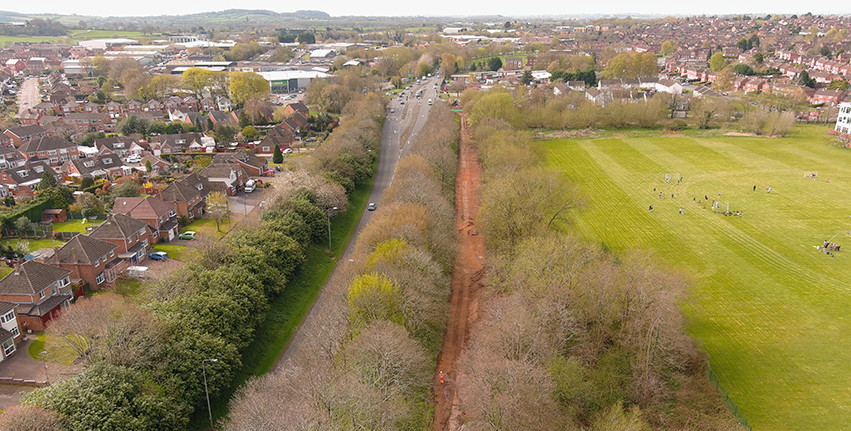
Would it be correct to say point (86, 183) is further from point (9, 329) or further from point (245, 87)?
point (245, 87)

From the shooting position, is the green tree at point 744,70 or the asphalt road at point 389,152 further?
the green tree at point 744,70

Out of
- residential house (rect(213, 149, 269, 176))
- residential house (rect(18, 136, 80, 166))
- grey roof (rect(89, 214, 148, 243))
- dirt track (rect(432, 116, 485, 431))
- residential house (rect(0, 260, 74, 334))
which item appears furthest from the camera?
residential house (rect(18, 136, 80, 166))

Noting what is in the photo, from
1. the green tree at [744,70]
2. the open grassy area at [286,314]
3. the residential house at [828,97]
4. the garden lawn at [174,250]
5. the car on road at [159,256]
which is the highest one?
the green tree at [744,70]

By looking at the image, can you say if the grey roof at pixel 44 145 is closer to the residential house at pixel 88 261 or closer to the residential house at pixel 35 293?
the residential house at pixel 88 261

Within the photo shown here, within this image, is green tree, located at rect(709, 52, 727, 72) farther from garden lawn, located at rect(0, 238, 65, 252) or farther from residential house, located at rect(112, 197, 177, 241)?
garden lawn, located at rect(0, 238, 65, 252)

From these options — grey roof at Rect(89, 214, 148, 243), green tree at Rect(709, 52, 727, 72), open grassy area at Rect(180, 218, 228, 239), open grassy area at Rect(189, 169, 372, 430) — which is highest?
green tree at Rect(709, 52, 727, 72)

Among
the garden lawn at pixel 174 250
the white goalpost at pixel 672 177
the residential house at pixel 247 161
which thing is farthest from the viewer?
the residential house at pixel 247 161

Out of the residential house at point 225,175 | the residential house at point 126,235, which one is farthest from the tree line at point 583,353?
the residential house at point 225,175

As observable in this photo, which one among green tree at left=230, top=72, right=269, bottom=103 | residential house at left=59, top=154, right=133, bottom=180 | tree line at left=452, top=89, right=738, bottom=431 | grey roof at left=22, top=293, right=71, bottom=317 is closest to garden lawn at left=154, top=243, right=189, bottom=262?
grey roof at left=22, top=293, right=71, bottom=317
